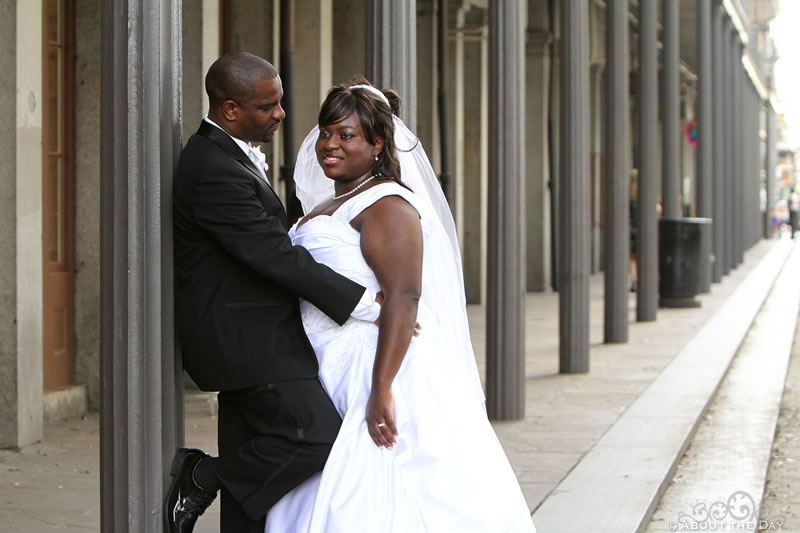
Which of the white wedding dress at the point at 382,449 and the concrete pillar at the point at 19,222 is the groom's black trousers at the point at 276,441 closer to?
the white wedding dress at the point at 382,449

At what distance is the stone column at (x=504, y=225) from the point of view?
852 centimetres

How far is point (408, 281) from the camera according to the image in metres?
3.93

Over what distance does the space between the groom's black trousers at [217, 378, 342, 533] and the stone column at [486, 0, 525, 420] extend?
15.2ft

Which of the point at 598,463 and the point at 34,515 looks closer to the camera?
the point at 34,515

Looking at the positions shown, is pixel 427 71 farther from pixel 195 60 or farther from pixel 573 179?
pixel 195 60

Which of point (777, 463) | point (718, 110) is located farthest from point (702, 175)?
point (777, 463)

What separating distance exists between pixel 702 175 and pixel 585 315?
39.1 feet

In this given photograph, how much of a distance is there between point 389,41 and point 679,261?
39.6 ft

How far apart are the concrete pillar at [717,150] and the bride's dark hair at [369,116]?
19686 mm

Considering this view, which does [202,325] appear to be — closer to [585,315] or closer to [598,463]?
[598,463]

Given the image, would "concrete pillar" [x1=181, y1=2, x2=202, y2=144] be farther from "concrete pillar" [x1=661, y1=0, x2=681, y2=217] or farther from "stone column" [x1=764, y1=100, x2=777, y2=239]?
"stone column" [x1=764, y1=100, x2=777, y2=239]

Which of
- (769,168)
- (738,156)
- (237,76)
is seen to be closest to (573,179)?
(237,76)
